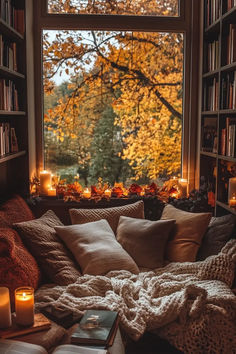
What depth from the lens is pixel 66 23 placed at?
344 cm

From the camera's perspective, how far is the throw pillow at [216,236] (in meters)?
2.61

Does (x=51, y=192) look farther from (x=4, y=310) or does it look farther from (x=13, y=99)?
(x=4, y=310)

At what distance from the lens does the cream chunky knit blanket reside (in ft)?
6.63

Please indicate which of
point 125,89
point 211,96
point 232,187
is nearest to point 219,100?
point 211,96

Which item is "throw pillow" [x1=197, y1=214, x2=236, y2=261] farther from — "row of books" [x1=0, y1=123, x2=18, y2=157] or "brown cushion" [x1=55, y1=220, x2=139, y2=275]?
"row of books" [x1=0, y1=123, x2=18, y2=157]

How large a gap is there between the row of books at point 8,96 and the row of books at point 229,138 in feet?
5.18

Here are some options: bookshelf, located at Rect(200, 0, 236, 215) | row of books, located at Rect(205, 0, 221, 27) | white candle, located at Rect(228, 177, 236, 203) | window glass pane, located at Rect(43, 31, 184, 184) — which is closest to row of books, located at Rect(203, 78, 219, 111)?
bookshelf, located at Rect(200, 0, 236, 215)

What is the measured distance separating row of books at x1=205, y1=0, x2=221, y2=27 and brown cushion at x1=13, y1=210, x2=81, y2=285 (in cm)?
206

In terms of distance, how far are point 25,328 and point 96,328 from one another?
30cm

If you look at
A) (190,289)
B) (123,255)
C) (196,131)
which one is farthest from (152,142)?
(190,289)

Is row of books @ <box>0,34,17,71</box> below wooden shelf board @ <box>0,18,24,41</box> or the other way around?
below

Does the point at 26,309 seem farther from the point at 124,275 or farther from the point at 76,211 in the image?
the point at 76,211

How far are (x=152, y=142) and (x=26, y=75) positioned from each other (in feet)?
4.03

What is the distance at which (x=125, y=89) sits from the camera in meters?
3.59
